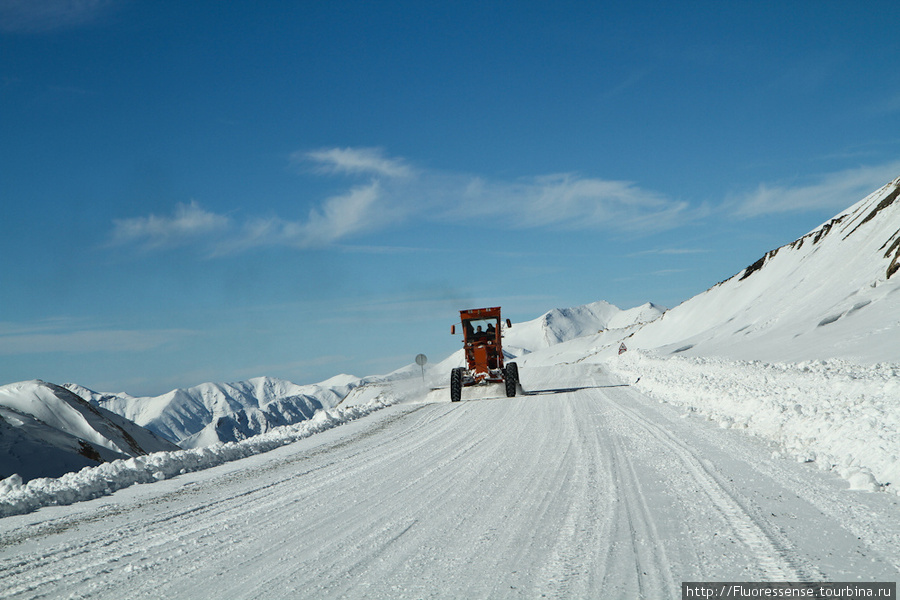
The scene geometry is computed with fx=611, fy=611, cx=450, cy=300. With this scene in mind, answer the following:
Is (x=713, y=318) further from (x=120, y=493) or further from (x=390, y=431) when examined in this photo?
(x=120, y=493)

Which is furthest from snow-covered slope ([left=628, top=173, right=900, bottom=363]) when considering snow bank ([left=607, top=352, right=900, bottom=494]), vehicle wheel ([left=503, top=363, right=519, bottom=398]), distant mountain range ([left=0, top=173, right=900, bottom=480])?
vehicle wheel ([left=503, top=363, right=519, bottom=398])

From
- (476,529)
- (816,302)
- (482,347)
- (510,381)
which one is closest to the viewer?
(476,529)

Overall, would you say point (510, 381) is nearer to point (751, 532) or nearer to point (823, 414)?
point (823, 414)

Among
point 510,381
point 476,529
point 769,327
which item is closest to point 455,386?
point 510,381

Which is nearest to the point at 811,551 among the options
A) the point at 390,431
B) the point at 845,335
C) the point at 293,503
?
the point at 293,503

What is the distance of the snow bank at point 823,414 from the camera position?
22.8 ft

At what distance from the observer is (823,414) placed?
8953 mm

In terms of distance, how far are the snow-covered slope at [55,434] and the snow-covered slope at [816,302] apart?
76.6 ft

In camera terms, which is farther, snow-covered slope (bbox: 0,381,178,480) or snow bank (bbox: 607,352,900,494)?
snow-covered slope (bbox: 0,381,178,480)

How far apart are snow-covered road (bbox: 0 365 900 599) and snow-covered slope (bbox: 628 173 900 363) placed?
15726 mm

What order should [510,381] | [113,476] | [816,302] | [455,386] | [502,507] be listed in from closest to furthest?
[502,507], [113,476], [510,381], [455,386], [816,302]

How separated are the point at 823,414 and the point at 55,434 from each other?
1790 centimetres

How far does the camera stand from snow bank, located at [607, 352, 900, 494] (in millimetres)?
6938

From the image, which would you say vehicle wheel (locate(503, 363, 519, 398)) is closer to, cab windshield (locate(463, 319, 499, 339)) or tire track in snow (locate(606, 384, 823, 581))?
cab windshield (locate(463, 319, 499, 339))
